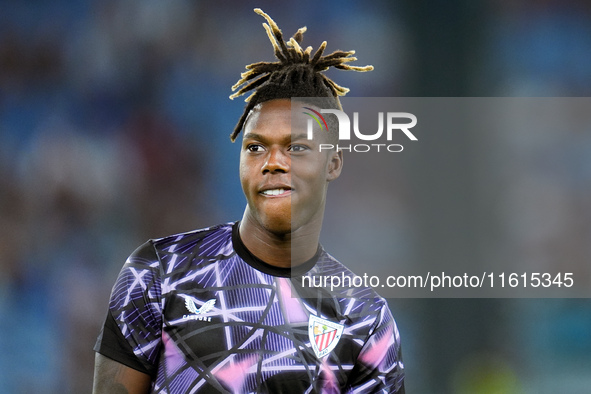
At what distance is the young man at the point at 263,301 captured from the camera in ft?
8.36

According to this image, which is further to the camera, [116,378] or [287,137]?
[287,137]

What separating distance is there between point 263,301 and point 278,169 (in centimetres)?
45

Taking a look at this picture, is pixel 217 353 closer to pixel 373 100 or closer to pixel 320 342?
pixel 320 342

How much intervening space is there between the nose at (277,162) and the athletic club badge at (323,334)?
20.4 inches

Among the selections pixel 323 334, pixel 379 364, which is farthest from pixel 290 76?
pixel 379 364

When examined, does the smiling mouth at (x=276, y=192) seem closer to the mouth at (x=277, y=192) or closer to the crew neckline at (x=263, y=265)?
the mouth at (x=277, y=192)

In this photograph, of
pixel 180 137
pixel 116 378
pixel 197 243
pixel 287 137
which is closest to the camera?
pixel 116 378

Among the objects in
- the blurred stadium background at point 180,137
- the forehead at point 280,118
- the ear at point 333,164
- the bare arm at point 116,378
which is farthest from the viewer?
the blurred stadium background at point 180,137

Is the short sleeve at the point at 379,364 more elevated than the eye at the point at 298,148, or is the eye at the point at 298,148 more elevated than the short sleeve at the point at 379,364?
the eye at the point at 298,148

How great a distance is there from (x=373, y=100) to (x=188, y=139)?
1.10 meters

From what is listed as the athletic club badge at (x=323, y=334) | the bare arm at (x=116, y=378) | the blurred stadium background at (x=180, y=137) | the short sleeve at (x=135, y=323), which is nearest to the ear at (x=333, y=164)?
the athletic club badge at (x=323, y=334)

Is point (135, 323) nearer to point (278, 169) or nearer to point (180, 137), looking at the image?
point (278, 169)

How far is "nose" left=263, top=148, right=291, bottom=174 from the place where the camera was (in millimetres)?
2621

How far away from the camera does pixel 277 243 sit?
107 inches
